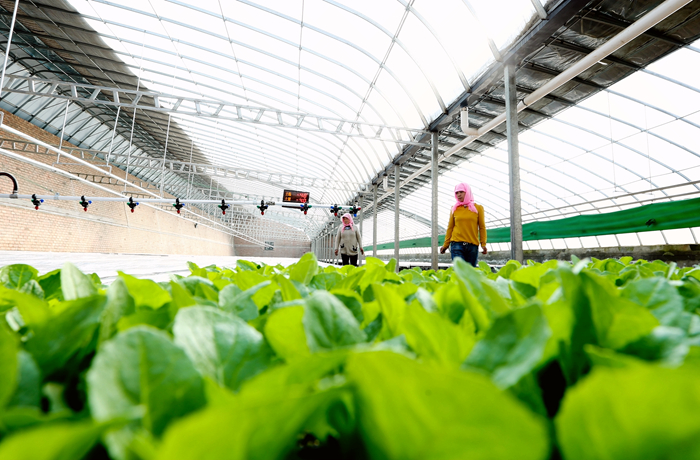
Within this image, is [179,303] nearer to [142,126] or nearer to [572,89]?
[572,89]

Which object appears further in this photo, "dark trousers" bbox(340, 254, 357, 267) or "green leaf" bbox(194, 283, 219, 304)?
"dark trousers" bbox(340, 254, 357, 267)

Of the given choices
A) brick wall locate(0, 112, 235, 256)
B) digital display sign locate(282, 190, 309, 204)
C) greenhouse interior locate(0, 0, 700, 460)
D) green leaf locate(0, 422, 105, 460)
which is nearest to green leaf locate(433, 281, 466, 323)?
greenhouse interior locate(0, 0, 700, 460)

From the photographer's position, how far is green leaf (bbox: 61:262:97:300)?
0.52 m

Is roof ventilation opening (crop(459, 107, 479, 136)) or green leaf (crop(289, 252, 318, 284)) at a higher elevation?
roof ventilation opening (crop(459, 107, 479, 136))

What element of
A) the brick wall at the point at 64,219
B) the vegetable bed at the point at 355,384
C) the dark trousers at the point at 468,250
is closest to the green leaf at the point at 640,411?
the vegetable bed at the point at 355,384

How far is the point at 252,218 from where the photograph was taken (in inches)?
1527

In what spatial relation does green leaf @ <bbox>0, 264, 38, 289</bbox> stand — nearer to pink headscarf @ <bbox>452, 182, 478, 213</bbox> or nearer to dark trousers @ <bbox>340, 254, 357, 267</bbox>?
pink headscarf @ <bbox>452, 182, 478, 213</bbox>

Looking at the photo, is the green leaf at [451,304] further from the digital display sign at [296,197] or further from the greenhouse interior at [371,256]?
the digital display sign at [296,197]

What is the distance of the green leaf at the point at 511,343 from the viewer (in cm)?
24

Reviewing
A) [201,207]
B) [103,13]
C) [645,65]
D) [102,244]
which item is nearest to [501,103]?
[645,65]

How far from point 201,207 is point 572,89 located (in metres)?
29.1

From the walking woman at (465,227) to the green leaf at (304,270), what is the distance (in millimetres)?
4433

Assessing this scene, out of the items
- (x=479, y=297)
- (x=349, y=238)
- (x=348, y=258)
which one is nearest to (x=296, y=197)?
(x=348, y=258)

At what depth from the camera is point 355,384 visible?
21 centimetres
